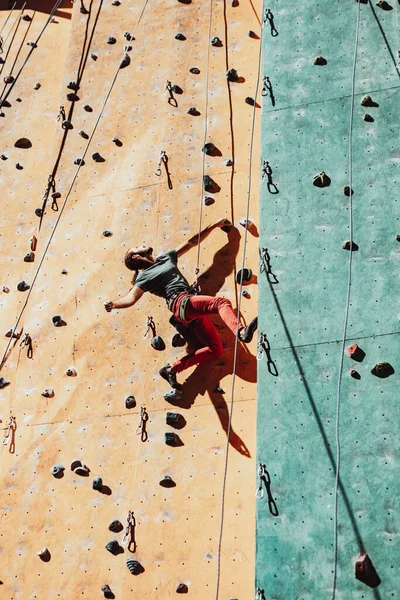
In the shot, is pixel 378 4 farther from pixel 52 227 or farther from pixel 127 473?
pixel 127 473

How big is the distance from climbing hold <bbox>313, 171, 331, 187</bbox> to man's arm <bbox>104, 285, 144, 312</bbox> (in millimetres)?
1362

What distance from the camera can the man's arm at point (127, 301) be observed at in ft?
23.5

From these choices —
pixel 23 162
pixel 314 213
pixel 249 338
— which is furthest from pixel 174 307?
pixel 23 162

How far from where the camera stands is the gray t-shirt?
714 centimetres

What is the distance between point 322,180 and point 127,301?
151cm

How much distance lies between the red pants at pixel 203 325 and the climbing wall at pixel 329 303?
0.32 meters

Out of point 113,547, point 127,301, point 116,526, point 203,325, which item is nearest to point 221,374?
point 203,325

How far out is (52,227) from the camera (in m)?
8.24

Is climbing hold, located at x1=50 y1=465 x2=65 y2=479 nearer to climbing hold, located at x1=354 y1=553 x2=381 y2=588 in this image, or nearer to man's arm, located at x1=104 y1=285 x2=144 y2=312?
man's arm, located at x1=104 y1=285 x2=144 y2=312

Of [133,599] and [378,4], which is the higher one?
[378,4]

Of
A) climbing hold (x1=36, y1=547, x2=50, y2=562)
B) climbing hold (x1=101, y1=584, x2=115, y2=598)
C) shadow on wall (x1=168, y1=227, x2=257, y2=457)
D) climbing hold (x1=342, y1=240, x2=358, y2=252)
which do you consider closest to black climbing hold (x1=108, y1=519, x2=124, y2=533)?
climbing hold (x1=101, y1=584, x2=115, y2=598)

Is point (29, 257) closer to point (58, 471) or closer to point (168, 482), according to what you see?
point (58, 471)

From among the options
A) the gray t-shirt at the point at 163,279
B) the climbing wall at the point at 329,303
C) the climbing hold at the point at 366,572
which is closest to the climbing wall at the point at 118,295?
the gray t-shirt at the point at 163,279

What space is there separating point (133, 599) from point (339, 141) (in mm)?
3206
